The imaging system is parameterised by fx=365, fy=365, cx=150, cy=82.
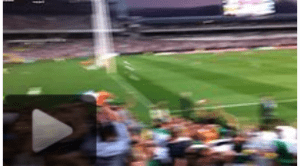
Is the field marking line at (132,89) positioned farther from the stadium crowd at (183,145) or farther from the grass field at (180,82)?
the stadium crowd at (183,145)

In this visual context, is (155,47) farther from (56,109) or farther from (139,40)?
(56,109)

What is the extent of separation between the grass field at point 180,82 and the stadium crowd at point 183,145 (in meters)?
0.29

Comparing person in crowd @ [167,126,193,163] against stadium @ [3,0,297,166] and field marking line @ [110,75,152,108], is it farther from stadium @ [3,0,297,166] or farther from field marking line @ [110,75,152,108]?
field marking line @ [110,75,152,108]

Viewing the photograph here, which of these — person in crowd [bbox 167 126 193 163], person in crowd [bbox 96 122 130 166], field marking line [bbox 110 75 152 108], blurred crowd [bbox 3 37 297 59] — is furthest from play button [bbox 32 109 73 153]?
blurred crowd [bbox 3 37 297 59]

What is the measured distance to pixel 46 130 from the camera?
1.35 metres

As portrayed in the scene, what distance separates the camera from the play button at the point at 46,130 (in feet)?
4.43

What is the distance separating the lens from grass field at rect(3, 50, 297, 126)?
2639 millimetres

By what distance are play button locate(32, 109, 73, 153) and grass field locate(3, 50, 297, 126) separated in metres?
0.67

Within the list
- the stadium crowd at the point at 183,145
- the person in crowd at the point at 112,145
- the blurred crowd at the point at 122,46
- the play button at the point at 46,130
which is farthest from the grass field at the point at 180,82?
the play button at the point at 46,130

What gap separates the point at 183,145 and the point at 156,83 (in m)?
1.54

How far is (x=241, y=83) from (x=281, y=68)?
116 centimetres
